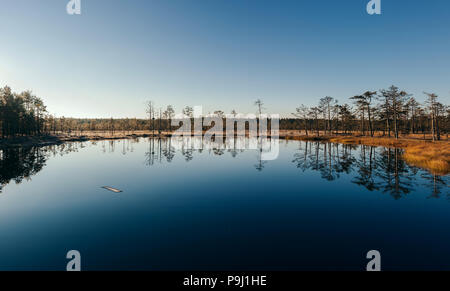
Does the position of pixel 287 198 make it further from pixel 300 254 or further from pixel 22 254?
pixel 22 254

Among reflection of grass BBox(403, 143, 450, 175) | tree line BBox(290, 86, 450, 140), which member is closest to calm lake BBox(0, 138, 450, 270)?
reflection of grass BBox(403, 143, 450, 175)

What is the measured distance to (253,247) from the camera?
8266 millimetres

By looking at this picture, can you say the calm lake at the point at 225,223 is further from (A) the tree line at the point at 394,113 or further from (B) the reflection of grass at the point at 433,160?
(A) the tree line at the point at 394,113

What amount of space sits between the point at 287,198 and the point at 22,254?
14.8 m

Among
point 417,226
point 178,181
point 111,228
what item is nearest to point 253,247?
point 111,228

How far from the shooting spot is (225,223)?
35.2 feet

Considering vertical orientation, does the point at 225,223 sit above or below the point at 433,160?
below

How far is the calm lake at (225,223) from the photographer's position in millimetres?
7477

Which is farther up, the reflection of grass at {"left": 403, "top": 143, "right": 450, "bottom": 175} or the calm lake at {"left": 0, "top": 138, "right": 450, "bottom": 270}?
the reflection of grass at {"left": 403, "top": 143, "right": 450, "bottom": 175}

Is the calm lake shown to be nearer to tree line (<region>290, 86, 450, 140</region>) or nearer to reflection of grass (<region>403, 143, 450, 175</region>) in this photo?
reflection of grass (<region>403, 143, 450, 175</region>)

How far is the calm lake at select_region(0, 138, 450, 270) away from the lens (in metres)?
7.48
